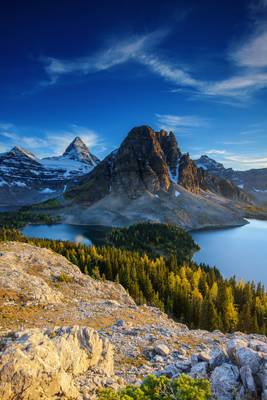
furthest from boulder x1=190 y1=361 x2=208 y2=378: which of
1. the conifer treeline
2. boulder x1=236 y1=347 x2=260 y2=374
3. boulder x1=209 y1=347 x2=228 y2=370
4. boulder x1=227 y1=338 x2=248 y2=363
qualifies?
the conifer treeline

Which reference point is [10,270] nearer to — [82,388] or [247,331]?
[82,388]

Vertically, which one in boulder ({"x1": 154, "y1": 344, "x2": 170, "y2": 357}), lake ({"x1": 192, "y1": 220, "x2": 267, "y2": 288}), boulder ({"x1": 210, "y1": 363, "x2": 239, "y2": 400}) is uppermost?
boulder ({"x1": 210, "y1": 363, "x2": 239, "y2": 400})

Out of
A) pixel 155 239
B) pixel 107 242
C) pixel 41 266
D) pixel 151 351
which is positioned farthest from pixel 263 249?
pixel 151 351

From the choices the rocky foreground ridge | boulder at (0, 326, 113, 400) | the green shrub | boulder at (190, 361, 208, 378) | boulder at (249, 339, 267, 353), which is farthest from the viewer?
boulder at (249, 339, 267, 353)

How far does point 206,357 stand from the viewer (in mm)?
19406

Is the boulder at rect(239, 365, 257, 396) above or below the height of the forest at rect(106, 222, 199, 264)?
above

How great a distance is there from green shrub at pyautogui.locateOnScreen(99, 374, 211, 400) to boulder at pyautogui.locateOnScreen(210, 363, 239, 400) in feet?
6.30

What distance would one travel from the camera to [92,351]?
20.0 metres

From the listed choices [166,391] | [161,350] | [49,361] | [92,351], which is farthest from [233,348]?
[49,361]

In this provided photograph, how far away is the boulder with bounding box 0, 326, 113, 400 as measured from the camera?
544 inches

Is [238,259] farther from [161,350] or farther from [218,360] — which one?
[218,360]

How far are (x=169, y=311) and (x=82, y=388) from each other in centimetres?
5556

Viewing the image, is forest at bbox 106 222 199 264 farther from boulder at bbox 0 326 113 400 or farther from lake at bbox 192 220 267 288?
boulder at bbox 0 326 113 400

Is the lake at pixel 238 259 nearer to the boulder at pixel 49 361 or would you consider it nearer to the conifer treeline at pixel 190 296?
the conifer treeline at pixel 190 296
